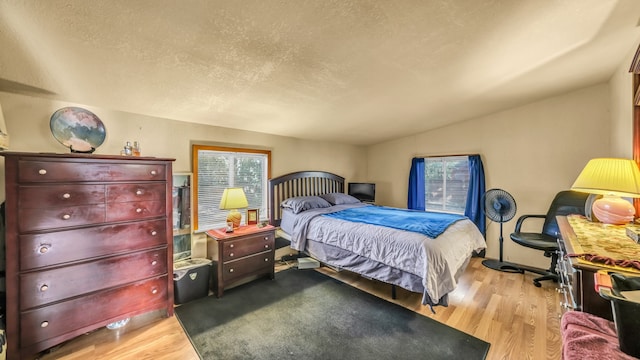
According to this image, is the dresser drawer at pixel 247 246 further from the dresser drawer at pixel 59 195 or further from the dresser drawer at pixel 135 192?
the dresser drawer at pixel 59 195

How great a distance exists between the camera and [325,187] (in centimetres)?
462

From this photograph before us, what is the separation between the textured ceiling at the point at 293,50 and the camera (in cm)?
139

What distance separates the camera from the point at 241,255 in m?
2.81

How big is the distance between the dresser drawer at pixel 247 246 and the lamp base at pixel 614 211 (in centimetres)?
317

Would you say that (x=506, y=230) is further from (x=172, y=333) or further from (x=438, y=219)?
(x=172, y=333)

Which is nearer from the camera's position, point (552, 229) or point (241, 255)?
point (241, 255)

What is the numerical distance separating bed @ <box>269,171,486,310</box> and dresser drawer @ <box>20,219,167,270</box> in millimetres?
1704

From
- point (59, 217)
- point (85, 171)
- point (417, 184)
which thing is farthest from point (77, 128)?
point (417, 184)

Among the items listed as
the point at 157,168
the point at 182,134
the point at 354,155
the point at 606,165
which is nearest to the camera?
the point at 606,165

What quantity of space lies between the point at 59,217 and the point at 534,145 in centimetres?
542

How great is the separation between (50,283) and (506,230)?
17.3ft

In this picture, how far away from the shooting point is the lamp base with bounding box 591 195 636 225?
1.84m

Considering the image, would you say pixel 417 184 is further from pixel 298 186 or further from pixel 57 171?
pixel 57 171

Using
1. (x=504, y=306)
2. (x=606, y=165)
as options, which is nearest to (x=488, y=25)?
(x=606, y=165)
